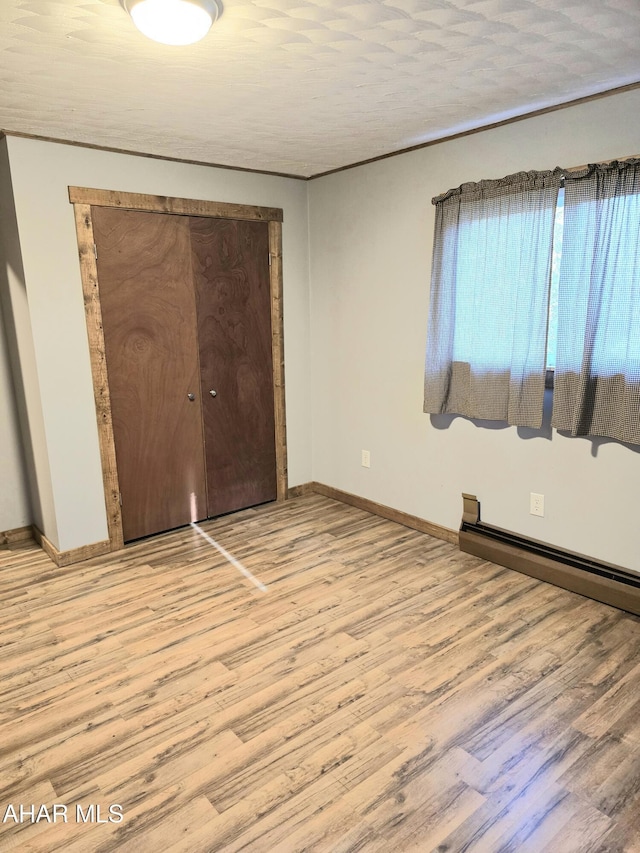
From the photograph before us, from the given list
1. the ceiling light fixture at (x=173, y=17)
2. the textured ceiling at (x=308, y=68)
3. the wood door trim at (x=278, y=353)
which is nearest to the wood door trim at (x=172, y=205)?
the wood door trim at (x=278, y=353)

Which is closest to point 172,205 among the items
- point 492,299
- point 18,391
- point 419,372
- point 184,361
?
point 184,361

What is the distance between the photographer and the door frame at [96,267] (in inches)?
122

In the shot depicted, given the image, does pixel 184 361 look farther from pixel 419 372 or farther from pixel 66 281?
pixel 419 372

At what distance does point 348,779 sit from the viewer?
176cm

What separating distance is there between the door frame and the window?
4.07ft

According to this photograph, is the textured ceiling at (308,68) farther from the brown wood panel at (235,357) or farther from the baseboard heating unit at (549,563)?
the baseboard heating unit at (549,563)

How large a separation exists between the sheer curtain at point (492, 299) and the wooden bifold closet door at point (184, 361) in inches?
51.1

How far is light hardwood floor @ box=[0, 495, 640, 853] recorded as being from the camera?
1.62 m

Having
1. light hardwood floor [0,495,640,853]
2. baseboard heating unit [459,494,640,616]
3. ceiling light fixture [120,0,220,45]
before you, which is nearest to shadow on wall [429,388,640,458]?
baseboard heating unit [459,494,640,616]

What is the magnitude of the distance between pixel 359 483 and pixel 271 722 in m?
2.22

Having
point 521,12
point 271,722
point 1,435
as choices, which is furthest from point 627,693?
point 1,435

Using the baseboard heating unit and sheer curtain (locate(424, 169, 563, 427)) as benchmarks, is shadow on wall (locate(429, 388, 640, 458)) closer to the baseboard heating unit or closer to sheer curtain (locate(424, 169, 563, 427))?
sheer curtain (locate(424, 169, 563, 427))

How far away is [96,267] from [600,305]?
264 cm

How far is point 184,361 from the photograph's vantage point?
358 centimetres
